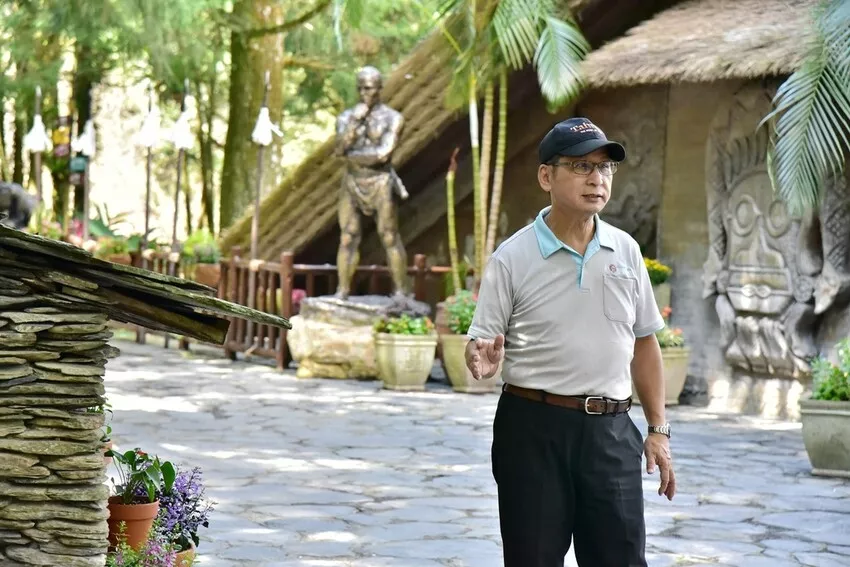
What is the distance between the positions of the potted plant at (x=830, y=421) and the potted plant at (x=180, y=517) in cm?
463

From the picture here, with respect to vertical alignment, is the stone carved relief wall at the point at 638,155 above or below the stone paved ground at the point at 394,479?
above

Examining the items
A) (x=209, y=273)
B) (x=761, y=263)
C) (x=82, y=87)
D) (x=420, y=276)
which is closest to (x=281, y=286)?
(x=420, y=276)

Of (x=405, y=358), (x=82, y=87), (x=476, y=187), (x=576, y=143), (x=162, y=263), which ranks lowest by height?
(x=405, y=358)

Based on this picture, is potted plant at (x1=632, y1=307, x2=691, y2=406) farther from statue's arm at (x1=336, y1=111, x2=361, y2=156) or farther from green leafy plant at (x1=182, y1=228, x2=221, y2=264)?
green leafy plant at (x1=182, y1=228, x2=221, y2=264)

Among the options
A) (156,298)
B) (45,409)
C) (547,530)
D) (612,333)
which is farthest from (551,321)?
(45,409)

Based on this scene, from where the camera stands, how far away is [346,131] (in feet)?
44.5

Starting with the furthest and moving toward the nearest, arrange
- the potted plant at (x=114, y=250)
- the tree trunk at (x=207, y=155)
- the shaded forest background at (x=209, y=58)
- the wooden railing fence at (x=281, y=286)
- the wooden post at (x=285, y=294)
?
1. the tree trunk at (x=207, y=155)
2. the potted plant at (x=114, y=250)
3. the shaded forest background at (x=209, y=58)
4. the wooden railing fence at (x=281, y=286)
5. the wooden post at (x=285, y=294)

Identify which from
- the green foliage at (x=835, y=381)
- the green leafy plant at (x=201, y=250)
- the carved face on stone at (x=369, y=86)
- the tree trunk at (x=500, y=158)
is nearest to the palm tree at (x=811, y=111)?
the green foliage at (x=835, y=381)

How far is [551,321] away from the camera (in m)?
4.26

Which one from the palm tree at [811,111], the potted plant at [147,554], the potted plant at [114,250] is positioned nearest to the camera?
the potted plant at [147,554]

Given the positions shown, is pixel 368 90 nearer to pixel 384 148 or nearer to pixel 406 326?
pixel 384 148

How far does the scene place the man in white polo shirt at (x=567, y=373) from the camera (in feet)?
13.8

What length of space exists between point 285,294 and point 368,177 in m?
1.44

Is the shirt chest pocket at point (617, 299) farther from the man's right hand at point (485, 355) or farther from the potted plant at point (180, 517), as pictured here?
the potted plant at point (180, 517)
